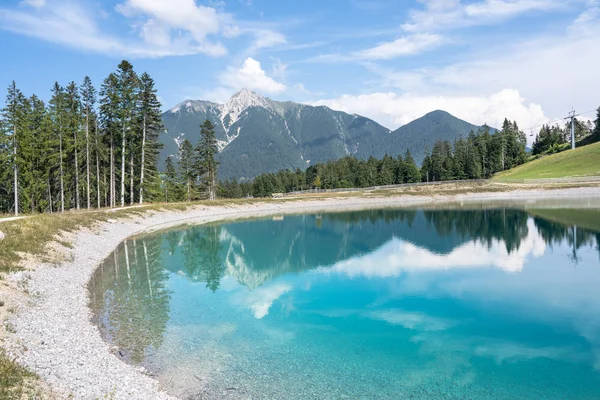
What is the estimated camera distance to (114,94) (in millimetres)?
62969

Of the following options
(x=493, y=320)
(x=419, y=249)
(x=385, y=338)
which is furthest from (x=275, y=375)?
(x=419, y=249)

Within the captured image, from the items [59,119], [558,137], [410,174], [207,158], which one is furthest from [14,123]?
[558,137]

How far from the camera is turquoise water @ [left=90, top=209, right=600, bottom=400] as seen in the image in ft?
43.6

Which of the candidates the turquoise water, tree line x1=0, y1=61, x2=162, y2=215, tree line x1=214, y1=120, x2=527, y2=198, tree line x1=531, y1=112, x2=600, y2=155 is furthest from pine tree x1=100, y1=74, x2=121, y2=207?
tree line x1=531, y1=112, x2=600, y2=155

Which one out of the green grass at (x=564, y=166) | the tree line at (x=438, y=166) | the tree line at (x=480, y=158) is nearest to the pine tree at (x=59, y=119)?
the tree line at (x=438, y=166)

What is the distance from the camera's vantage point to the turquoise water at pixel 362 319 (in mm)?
13289

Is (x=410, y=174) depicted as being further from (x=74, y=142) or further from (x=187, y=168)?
(x=74, y=142)

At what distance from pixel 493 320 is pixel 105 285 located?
23.3 meters

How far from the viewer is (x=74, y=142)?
194 feet

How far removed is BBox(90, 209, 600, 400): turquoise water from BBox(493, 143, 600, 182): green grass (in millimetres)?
96440

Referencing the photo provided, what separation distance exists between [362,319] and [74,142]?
2204 inches

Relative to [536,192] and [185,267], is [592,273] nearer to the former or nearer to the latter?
[185,267]

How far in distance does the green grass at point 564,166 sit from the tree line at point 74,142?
365 ft

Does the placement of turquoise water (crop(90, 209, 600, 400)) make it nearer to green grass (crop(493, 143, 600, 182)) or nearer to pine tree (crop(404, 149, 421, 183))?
green grass (crop(493, 143, 600, 182))
